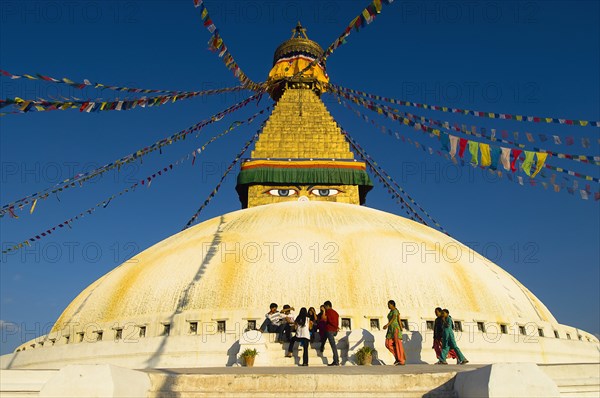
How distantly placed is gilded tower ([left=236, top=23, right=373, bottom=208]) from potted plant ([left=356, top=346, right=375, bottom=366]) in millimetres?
9049

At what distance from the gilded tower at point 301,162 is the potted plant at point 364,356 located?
356 inches

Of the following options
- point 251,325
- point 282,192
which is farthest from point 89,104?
point 282,192

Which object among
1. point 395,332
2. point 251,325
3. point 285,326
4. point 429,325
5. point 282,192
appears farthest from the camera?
point 282,192

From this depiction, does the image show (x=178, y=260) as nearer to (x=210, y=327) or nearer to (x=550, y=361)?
(x=210, y=327)

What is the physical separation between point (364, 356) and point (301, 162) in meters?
10.7

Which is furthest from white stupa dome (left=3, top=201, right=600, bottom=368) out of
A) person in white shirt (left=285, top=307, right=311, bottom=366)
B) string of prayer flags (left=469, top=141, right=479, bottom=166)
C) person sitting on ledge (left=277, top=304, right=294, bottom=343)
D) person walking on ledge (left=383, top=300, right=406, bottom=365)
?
string of prayer flags (left=469, top=141, right=479, bottom=166)

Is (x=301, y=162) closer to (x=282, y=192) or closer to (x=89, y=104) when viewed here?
(x=282, y=192)

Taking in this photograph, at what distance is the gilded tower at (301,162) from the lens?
58.3 feet

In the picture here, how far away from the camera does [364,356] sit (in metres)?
7.90

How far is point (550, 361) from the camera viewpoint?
32.3ft

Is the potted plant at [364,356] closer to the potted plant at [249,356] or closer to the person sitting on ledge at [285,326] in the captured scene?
the person sitting on ledge at [285,326]

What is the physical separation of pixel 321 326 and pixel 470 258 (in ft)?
16.9

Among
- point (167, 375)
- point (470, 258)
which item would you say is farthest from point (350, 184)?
point (167, 375)

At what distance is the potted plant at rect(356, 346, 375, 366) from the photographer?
310 inches
